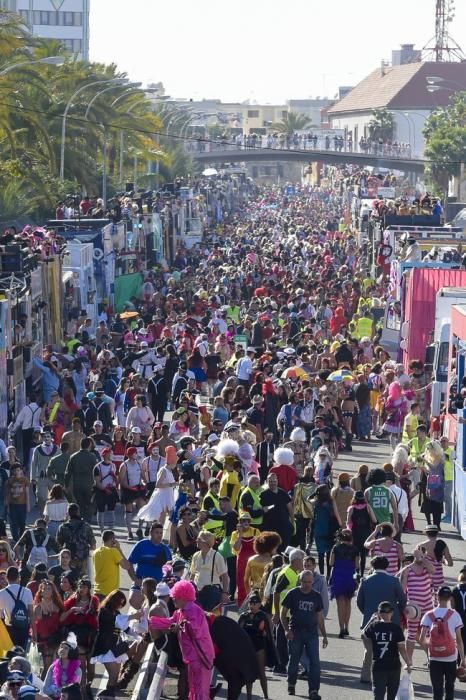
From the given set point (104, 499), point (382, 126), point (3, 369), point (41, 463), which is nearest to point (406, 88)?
point (382, 126)

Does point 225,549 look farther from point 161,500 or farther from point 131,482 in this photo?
point 131,482

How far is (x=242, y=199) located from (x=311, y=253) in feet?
287

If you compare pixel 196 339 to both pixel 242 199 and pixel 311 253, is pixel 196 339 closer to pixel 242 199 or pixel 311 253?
pixel 311 253

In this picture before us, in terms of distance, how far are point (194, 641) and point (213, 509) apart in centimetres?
515

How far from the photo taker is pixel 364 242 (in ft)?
201

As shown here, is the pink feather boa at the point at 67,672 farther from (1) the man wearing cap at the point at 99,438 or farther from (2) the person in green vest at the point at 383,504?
(1) the man wearing cap at the point at 99,438

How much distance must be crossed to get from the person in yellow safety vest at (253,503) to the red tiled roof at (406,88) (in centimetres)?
12566

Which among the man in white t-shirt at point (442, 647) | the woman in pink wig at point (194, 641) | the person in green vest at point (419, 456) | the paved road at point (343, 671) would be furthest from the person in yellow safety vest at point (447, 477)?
the woman in pink wig at point (194, 641)

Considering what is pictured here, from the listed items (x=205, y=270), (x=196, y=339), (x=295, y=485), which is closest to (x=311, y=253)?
(x=205, y=270)

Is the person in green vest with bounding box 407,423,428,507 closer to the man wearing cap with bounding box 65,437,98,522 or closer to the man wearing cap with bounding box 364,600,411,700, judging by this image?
the man wearing cap with bounding box 65,437,98,522

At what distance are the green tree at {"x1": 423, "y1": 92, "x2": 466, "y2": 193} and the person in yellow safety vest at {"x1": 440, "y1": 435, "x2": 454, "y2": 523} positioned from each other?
72932 mm

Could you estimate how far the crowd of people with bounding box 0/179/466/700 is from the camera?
1338 centimetres

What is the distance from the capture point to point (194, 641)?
12508mm

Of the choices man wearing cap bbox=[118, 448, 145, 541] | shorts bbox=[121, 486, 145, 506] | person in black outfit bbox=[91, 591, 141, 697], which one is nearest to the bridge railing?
man wearing cap bbox=[118, 448, 145, 541]
